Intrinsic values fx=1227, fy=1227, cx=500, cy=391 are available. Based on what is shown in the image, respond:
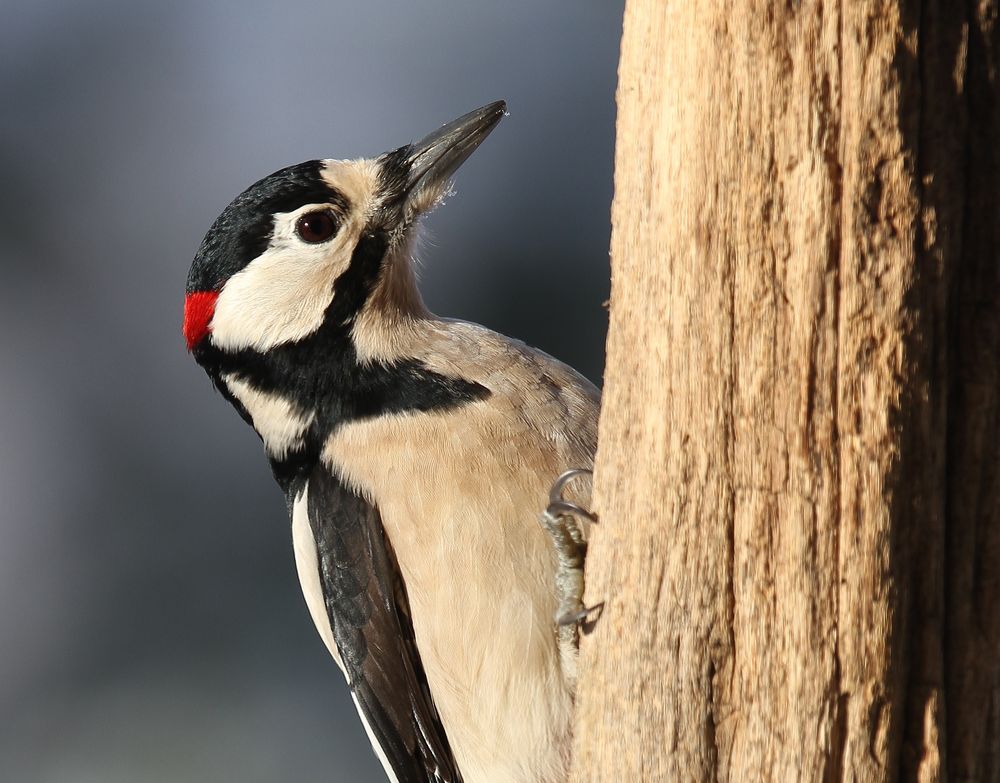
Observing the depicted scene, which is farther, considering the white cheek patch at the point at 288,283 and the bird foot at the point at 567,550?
the white cheek patch at the point at 288,283

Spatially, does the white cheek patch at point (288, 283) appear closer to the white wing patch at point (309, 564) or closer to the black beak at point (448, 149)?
the black beak at point (448, 149)

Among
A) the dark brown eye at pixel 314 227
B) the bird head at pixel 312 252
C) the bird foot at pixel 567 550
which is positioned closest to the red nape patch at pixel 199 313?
the bird head at pixel 312 252

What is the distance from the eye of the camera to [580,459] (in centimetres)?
264

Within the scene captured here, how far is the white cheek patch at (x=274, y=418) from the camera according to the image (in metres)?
3.02

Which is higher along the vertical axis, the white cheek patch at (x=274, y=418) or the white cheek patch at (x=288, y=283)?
the white cheek patch at (x=288, y=283)

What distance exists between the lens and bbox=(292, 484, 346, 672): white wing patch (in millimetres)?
3086

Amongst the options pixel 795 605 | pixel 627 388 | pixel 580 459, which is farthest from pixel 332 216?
pixel 795 605

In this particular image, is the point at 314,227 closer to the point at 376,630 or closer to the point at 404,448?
the point at 404,448

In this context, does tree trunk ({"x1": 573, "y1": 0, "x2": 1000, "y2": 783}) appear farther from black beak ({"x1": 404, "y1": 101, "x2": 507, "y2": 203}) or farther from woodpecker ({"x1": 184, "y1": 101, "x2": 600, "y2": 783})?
black beak ({"x1": 404, "y1": 101, "x2": 507, "y2": 203})

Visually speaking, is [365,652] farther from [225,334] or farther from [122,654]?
[122,654]

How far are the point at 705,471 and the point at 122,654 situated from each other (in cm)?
641

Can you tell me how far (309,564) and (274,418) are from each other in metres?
0.41

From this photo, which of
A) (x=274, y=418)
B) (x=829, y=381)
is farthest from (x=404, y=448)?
(x=829, y=381)

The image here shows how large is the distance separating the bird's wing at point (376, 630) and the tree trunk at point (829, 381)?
3.80 feet
